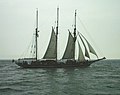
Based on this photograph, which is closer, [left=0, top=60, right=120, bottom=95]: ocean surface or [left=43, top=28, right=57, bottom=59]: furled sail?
[left=0, top=60, right=120, bottom=95]: ocean surface

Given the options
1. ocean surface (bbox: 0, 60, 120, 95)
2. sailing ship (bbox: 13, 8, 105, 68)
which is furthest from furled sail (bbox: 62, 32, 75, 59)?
ocean surface (bbox: 0, 60, 120, 95)

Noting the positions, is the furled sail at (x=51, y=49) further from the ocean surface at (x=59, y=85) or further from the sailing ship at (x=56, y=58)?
the ocean surface at (x=59, y=85)

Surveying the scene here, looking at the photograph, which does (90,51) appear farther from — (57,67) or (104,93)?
(104,93)

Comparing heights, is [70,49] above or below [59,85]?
above

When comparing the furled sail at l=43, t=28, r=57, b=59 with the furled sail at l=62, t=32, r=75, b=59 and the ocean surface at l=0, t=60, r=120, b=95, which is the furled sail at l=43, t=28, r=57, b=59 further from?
the ocean surface at l=0, t=60, r=120, b=95

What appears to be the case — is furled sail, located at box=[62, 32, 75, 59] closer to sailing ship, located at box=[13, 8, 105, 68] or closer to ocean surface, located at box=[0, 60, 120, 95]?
sailing ship, located at box=[13, 8, 105, 68]

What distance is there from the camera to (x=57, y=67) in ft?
236

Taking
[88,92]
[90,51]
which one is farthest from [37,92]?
[90,51]

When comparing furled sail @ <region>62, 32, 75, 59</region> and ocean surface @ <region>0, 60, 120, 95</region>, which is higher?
furled sail @ <region>62, 32, 75, 59</region>

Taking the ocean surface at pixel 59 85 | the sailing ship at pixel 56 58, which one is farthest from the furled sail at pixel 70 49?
the ocean surface at pixel 59 85

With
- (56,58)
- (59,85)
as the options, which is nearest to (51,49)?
(56,58)

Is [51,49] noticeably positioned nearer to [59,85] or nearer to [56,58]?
[56,58]

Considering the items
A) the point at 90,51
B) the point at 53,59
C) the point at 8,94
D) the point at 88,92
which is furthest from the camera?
the point at 53,59

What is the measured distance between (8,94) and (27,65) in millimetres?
44713
